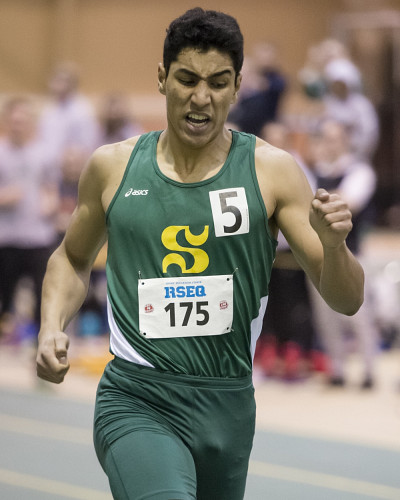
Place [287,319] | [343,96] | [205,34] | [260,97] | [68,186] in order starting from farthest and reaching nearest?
[343,96]
[68,186]
[260,97]
[287,319]
[205,34]

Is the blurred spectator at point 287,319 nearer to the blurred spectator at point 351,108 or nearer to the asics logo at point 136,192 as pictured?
the blurred spectator at point 351,108

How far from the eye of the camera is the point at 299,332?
925cm

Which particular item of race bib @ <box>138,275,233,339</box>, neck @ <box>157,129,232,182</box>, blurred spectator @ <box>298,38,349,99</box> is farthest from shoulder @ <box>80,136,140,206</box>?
blurred spectator @ <box>298,38,349,99</box>

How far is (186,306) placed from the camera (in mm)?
3422

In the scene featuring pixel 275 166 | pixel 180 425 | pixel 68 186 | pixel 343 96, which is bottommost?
pixel 68 186

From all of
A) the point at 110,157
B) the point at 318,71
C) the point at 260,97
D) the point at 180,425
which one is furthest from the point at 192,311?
the point at 318,71

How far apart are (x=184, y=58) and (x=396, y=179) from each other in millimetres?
13796

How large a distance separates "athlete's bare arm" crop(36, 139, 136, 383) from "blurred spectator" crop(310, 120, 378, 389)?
16.5 feet

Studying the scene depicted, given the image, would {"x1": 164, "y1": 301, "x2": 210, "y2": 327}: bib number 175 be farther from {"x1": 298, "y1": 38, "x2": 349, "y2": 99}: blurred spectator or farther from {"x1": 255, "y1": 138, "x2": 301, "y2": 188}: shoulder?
{"x1": 298, "y1": 38, "x2": 349, "y2": 99}: blurred spectator

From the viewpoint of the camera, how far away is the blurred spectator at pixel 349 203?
28.1ft

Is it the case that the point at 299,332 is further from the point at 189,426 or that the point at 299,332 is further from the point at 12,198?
the point at 189,426

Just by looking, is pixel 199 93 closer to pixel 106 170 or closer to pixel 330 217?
pixel 106 170

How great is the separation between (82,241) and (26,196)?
6.50m

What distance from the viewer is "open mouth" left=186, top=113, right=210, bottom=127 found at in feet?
11.0
